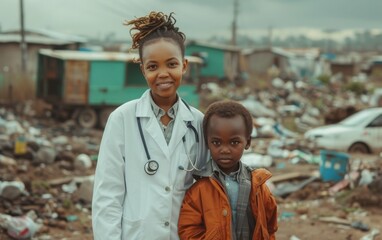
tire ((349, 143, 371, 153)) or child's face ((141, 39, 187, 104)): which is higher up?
child's face ((141, 39, 187, 104))

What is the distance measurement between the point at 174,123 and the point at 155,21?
0.44 meters

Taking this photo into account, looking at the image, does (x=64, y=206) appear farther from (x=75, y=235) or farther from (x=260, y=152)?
(x=260, y=152)

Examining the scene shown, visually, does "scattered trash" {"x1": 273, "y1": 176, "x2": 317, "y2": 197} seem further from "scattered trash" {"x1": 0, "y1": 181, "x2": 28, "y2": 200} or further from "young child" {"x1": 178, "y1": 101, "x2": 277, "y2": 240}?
"young child" {"x1": 178, "y1": 101, "x2": 277, "y2": 240}

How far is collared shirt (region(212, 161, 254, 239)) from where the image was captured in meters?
2.61

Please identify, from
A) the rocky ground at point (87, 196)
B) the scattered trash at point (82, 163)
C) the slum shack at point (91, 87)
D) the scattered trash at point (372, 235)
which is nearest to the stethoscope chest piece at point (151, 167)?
the rocky ground at point (87, 196)

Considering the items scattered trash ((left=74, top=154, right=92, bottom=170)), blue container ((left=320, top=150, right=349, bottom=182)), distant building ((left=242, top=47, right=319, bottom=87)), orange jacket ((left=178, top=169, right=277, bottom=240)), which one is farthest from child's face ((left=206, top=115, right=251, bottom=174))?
distant building ((left=242, top=47, right=319, bottom=87))

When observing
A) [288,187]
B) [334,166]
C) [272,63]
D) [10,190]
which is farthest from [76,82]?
[272,63]

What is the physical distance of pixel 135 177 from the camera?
248 centimetres

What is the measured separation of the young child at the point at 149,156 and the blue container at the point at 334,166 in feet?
24.4

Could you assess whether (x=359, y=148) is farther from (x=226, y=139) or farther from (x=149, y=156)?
(x=149, y=156)

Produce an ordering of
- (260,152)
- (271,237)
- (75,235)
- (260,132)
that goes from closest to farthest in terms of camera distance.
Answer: (271,237) → (75,235) → (260,152) → (260,132)

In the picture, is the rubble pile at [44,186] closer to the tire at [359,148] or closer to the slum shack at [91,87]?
the slum shack at [91,87]

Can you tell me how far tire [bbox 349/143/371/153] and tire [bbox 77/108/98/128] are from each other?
301 inches

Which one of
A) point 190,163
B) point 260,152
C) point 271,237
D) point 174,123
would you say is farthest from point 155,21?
point 260,152
